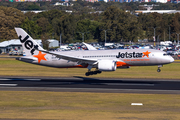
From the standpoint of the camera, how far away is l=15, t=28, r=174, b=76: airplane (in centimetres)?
4303

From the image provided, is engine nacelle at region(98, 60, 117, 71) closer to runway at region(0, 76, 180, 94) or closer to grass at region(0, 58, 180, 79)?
runway at region(0, 76, 180, 94)

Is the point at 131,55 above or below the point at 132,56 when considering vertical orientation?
above

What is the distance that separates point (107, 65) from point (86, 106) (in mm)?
14009

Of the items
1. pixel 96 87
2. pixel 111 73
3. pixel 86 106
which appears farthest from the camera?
pixel 111 73

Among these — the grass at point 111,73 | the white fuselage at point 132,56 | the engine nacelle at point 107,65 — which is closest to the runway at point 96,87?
the engine nacelle at point 107,65

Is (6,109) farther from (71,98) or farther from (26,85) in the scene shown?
(26,85)

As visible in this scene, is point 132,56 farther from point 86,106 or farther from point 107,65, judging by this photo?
point 86,106

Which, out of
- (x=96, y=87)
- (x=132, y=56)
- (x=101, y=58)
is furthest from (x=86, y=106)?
(x=132, y=56)

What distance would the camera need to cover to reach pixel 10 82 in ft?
143

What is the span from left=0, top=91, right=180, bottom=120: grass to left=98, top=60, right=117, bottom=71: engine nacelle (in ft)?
26.8

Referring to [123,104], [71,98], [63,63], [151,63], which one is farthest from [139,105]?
[63,63]

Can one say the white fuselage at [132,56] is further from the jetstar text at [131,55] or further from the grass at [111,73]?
the grass at [111,73]

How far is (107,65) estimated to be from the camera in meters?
41.4

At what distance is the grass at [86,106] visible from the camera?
81.6 ft
